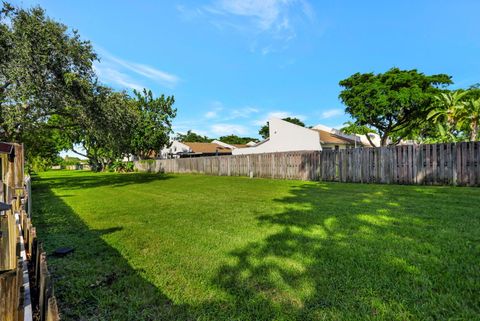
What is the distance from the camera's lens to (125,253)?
3.45m

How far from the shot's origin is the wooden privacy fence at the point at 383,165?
873cm

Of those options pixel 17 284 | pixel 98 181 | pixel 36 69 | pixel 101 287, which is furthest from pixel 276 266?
pixel 98 181

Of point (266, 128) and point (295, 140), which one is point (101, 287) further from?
point (266, 128)

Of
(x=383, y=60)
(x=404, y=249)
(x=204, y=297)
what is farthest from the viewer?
(x=383, y=60)

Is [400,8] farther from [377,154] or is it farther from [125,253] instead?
[125,253]

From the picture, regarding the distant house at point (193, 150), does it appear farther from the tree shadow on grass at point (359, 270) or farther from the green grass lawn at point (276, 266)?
the tree shadow on grass at point (359, 270)

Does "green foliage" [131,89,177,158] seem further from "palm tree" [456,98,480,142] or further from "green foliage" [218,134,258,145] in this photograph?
"green foliage" [218,134,258,145]

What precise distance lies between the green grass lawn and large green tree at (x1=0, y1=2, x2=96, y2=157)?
→ 8747mm

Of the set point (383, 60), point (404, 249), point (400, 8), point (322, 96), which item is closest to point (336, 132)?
point (322, 96)

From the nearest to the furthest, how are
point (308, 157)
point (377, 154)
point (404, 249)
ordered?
1. point (404, 249)
2. point (377, 154)
3. point (308, 157)

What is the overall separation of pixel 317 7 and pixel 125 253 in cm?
1187

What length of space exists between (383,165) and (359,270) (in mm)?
9164

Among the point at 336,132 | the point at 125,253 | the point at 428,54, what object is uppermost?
the point at 428,54

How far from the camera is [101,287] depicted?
2.58 m
